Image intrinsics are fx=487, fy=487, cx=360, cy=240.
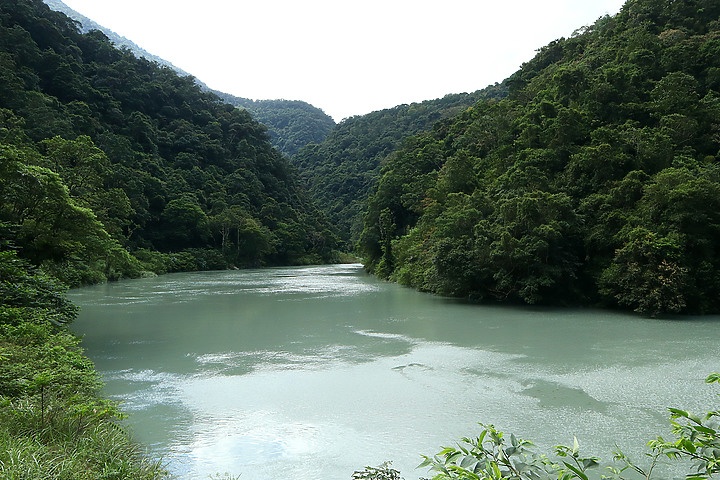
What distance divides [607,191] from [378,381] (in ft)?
43.8

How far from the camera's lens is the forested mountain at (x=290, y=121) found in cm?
10324

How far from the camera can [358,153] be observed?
235ft

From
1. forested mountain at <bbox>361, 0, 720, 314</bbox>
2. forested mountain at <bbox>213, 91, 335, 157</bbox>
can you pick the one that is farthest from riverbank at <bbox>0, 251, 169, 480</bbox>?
forested mountain at <bbox>213, 91, 335, 157</bbox>

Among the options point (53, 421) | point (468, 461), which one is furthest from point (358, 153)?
point (468, 461)

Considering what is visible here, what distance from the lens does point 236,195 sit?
162ft

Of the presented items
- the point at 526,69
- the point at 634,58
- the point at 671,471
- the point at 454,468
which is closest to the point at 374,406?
the point at 671,471

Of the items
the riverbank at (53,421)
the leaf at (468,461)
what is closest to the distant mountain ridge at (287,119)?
the riverbank at (53,421)

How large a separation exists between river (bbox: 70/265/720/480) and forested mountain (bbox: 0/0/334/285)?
1026 centimetres

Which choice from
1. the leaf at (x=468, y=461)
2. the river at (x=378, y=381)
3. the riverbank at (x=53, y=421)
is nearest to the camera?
the leaf at (x=468, y=461)

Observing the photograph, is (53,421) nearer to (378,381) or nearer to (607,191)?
(378,381)

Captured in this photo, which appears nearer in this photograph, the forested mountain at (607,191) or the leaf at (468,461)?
the leaf at (468,461)

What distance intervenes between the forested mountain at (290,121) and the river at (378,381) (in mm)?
86804

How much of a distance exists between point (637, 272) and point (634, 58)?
13464 millimetres

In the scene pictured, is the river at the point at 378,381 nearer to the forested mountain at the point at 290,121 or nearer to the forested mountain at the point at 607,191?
the forested mountain at the point at 607,191
